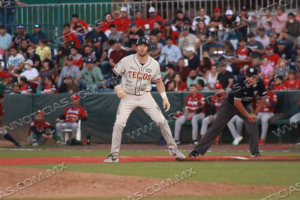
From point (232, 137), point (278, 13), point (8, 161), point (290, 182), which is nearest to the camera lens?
point (290, 182)

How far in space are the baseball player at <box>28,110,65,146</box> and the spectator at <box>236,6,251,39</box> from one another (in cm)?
719

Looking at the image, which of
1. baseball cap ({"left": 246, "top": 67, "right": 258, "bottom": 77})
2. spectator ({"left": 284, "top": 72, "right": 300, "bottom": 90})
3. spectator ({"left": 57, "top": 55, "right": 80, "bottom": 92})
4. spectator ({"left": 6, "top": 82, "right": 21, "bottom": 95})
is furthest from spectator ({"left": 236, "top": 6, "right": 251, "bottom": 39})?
baseball cap ({"left": 246, "top": 67, "right": 258, "bottom": 77})

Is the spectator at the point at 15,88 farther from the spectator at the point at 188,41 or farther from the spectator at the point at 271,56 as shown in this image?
the spectator at the point at 271,56

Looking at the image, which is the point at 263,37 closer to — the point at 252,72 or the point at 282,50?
the point at 282,50

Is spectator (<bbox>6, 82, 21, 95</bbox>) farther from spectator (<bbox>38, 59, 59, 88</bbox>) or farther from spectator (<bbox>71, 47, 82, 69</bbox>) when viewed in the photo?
spectator (<bbox>71, 47, 82, 69</bbox>)

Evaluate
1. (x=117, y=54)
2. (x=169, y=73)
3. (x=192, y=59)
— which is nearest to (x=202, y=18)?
(x=192, y=59)

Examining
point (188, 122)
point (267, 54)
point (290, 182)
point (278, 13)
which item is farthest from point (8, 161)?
point (278, 13)

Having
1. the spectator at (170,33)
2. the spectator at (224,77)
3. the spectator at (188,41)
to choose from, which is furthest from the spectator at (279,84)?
the spectator at (170,33)

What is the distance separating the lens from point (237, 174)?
353 inches

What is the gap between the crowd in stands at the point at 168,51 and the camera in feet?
59.7

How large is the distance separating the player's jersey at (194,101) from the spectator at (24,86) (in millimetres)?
5625

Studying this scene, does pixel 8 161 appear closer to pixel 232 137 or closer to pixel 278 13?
pixel 232 137

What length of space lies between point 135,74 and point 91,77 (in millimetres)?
8668

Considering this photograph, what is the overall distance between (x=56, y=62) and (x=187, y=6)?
557 centimetres
